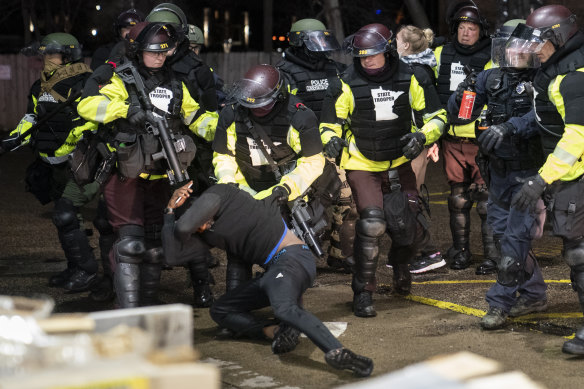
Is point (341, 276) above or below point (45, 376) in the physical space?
below

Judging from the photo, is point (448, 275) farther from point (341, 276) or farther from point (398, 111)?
point (398, 111)

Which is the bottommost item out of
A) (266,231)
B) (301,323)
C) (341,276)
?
(341,276)

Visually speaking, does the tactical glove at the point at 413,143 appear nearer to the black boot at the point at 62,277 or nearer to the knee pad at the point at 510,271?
the knee pad at the point at 510,271

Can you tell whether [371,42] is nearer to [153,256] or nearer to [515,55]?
[515,55]

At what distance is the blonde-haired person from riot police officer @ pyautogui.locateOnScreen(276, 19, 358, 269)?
2.02 ft

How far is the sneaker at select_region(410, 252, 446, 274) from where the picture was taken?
869cm

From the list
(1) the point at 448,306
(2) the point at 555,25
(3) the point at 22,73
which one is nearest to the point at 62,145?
(1) the point at 448,306

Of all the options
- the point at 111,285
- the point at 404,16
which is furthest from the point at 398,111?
the point at 404,16

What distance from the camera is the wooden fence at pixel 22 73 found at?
1014 inches

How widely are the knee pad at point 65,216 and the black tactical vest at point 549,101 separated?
399cm

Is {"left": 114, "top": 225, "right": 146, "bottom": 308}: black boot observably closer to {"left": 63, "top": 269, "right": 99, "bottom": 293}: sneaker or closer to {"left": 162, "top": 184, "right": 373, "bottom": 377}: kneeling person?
{"left": 162, "top": 184, "right": 373, "bottom": 377}: kneeling person

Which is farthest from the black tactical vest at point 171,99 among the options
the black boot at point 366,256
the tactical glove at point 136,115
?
the black boot at point 366,256

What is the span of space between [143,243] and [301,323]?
1715 mm

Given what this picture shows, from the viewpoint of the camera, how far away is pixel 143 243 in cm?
706
